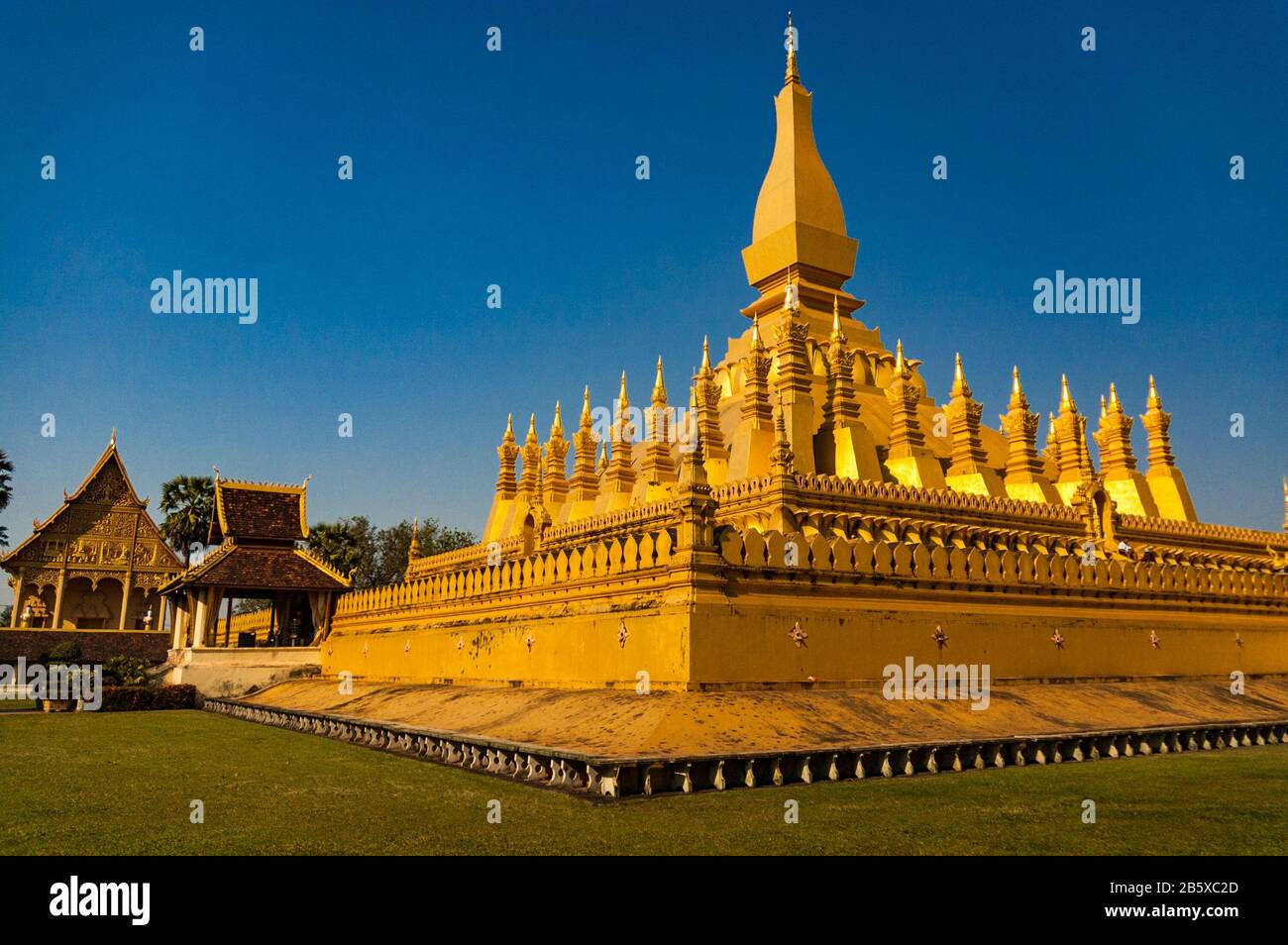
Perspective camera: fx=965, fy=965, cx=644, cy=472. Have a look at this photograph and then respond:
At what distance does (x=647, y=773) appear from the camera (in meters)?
10.2

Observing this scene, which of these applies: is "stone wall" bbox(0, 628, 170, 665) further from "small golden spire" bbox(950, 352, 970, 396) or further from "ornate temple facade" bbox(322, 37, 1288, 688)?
"small golden spire" bbox(950, 352, 970, 396)

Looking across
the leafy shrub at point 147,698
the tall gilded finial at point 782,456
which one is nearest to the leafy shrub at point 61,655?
the leafy shrub at point 147,698

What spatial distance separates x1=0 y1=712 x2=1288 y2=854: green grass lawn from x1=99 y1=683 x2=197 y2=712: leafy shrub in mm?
15528

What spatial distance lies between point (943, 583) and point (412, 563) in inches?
953

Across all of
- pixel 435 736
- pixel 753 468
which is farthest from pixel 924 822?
pixel 753 468

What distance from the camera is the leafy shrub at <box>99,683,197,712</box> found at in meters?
27.8

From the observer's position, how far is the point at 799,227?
3509 centimetres

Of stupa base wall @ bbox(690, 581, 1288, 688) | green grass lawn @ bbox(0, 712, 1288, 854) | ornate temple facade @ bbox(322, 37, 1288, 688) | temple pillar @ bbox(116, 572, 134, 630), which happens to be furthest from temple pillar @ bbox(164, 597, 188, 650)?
stupa base wall @ bbox(690, 581, 1288, 688)

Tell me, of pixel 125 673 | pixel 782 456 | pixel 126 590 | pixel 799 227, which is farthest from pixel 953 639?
pixel 126 590

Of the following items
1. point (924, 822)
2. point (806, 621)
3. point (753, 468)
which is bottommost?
point (924, 822)

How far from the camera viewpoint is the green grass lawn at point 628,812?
7.69 metres

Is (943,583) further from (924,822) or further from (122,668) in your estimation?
(122,668)

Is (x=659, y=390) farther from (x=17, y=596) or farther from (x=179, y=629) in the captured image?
(x=17, y=596)

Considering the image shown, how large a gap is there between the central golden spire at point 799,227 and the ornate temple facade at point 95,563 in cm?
3489
